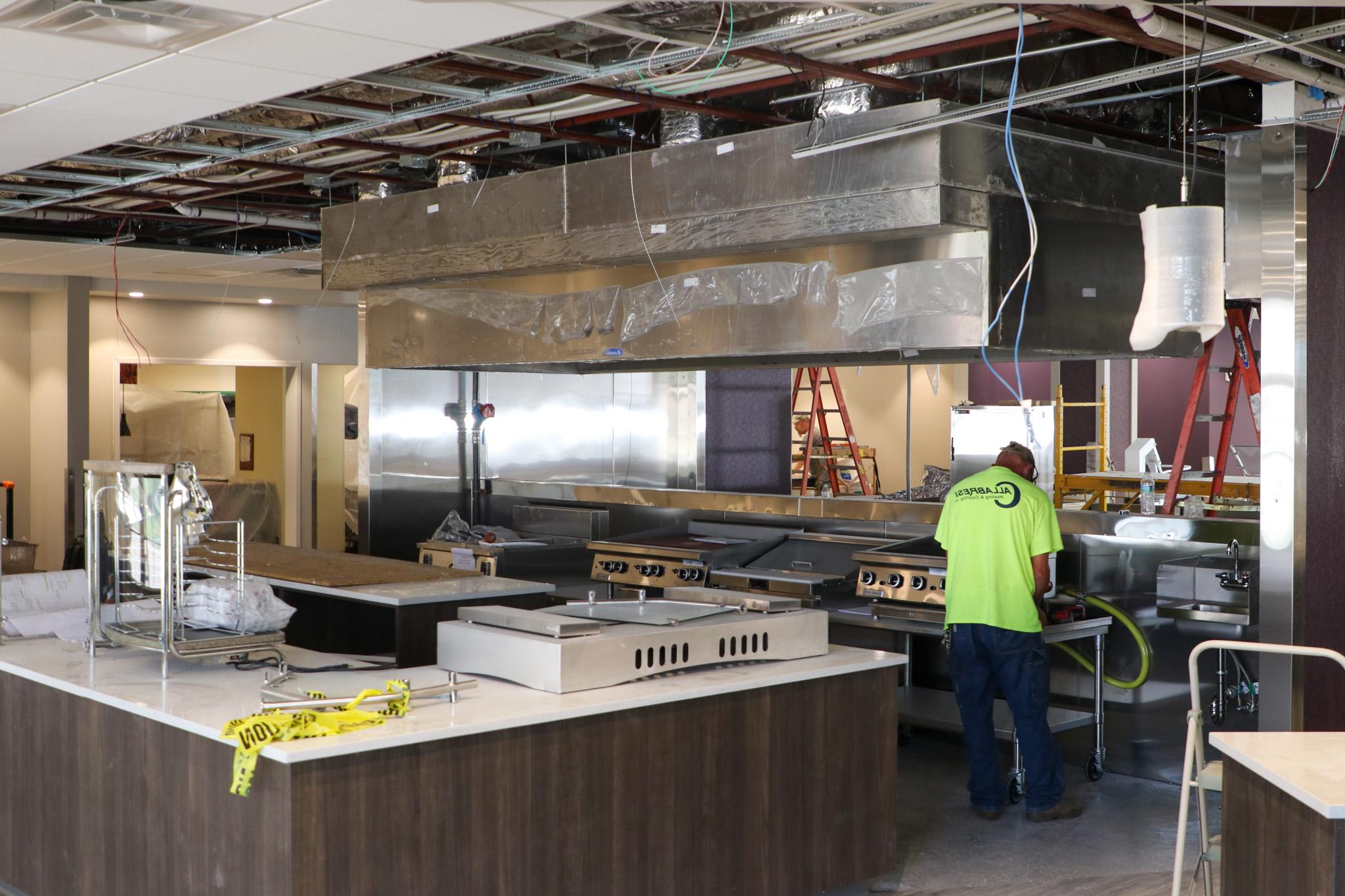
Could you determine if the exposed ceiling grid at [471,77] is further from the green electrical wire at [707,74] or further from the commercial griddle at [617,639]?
the commercial griddle at [617,639]

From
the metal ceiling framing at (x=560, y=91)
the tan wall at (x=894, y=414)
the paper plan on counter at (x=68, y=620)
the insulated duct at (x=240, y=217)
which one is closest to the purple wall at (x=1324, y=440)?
the metal ceiling framing at (x=560, y=91)

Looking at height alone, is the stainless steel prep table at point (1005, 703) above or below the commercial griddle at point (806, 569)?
below

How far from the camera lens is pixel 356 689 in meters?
3.45

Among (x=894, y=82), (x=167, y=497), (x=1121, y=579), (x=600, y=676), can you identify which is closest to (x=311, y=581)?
(x=167, y=497)

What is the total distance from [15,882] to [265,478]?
26.0 feet

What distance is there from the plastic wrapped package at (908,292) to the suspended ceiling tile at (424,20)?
4.97ft

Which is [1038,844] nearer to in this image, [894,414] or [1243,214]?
[1243,214]

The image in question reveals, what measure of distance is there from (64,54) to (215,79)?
A: 0.39m

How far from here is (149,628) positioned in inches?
150

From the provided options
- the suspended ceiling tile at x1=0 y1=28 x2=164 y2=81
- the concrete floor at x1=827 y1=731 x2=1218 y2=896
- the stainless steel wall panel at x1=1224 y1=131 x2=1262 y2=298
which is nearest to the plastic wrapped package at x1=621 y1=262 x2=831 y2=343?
the stainless steel wall panel at x1=1224 y1=131 x2=1262 y2=298

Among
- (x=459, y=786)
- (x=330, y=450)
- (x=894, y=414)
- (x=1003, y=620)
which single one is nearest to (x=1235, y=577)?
(x=1003, y=620)

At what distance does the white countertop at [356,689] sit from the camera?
3043 millimetres

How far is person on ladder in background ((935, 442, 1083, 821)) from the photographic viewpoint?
4.91 metres

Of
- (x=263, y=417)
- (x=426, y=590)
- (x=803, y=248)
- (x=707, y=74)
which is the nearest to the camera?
(x=707, y=74)
